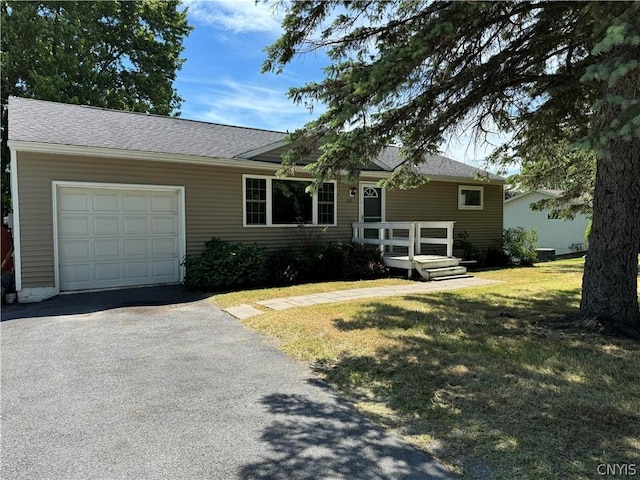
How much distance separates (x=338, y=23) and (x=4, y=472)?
6.30m

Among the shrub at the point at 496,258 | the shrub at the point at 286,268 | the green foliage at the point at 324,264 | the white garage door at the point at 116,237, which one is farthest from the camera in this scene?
the shrub at the point at 496,258

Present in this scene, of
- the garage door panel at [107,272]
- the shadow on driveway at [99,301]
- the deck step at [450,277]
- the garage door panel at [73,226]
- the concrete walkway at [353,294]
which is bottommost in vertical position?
the shadow on driveway at [99,301]

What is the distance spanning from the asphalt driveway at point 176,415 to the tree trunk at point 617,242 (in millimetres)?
4058

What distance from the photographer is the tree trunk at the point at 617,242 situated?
17.3 feet

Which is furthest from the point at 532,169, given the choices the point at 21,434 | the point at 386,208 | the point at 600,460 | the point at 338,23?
the point at 21,434

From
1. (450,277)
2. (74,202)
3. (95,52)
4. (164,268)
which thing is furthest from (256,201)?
(95,52)

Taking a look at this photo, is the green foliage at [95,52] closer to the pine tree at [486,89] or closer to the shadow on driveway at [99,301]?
the shadow on driveway at [99,301]

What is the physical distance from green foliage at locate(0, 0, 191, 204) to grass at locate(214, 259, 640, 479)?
14.8m

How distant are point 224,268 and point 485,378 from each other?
6445 mm

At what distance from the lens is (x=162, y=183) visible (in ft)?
30.8

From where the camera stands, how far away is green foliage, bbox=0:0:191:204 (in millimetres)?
18016

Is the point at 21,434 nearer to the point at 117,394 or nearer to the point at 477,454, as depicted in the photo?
the point at 117,394

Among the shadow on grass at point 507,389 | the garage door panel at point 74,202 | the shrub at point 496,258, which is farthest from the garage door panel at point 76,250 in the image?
the shrub at point 496,258

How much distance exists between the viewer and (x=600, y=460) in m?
2.52
